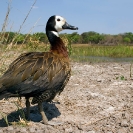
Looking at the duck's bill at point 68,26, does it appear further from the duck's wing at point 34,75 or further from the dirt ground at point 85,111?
the dirt ground at point 85,111

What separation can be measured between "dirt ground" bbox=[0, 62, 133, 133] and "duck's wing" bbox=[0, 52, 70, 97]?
2.00 feet

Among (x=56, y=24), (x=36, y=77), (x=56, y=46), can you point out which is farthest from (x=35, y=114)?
(x=56, y=24)

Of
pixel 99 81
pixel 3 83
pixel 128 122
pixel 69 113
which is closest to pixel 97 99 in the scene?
pixel 69 113

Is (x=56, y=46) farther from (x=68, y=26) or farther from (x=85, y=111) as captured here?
(x=85, y=111)

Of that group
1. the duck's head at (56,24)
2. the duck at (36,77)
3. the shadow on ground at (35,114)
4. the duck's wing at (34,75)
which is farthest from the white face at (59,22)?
the shadow on ground at (35,114)

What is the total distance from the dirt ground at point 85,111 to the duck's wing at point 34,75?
0.61 m

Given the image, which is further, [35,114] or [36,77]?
[35,114]

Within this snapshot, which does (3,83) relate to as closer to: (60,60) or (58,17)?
(60,60)

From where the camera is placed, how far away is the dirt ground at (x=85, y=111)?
445 centimetres

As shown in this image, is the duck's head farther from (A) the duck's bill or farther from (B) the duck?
(B) the duck

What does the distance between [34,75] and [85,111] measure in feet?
4.64

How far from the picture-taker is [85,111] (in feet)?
17.4

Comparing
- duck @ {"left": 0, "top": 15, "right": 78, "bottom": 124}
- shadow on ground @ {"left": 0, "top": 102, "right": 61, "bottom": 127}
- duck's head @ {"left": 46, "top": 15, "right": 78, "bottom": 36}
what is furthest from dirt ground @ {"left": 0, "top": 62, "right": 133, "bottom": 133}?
duck's head @ {"left": 46, "top": 15, "right": 78, "bottom": 36}

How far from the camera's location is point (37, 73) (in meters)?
4.43
